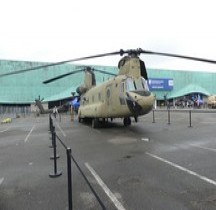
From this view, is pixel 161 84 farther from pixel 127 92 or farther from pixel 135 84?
pixel 127 92

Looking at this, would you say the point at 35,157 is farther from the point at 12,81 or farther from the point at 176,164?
the point at 12,81

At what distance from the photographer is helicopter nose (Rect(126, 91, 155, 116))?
1294 centimetres

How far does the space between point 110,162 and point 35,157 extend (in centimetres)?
298

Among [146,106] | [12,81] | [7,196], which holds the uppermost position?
[12,81]

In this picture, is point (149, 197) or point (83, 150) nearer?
point (149, 197)

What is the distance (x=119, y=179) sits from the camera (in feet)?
19.4

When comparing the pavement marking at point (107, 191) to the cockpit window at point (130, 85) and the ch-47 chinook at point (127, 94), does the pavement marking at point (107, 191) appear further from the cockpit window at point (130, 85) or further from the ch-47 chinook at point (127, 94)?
the cockpit window at point (130, 85)

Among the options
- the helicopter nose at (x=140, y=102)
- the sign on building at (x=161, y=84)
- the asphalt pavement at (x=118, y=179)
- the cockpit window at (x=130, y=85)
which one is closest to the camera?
the asphalt pavement at (x=118, y=179)

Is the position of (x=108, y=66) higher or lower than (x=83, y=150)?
higher

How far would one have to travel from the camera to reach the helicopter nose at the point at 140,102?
509 inches

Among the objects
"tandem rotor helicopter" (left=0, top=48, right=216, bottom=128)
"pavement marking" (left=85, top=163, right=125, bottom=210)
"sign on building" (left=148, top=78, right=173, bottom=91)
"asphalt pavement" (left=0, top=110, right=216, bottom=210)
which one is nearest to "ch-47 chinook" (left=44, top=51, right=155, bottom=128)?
"tandem rotor helicopter" (left=0, top=48, right=216, bottom=128)

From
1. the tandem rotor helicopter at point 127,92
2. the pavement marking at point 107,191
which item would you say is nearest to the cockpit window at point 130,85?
the tandem rotor helicopter at point 127,92

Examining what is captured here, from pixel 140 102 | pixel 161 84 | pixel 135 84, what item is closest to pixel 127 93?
pixel 135 84

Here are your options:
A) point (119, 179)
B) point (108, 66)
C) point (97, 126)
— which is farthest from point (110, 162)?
point (108, 66)
